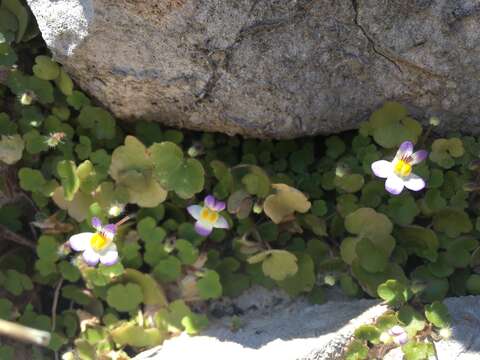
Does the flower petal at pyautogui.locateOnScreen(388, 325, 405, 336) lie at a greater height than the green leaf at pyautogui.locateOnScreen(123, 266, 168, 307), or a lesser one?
lesser

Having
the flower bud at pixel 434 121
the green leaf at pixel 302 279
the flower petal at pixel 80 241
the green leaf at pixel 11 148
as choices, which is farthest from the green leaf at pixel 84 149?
the flower bud at pixel 434 121

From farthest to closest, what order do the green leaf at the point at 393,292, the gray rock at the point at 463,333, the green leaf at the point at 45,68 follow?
the green leaf at the point at 45,68 < the green leaf at the point at 393,292 < the gray rock at the point at 463,333

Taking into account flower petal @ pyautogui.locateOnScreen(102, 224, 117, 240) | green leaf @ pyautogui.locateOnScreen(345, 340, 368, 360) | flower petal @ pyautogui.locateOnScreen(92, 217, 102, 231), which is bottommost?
green leaf @ pyautogui.locateOnScreen(345, 340, 368, 360)

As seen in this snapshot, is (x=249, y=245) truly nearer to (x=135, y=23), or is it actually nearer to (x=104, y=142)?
(x=104, y=142)

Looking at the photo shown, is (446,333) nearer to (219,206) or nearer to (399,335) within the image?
(399,335)

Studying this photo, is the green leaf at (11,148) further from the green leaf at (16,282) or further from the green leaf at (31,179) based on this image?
the green leaf at (16,282)

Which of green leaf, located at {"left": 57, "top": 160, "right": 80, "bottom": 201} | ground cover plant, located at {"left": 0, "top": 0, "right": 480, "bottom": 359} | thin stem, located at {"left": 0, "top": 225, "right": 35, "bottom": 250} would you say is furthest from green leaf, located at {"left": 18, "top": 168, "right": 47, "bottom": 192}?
thin stem, located at {"left": 0, "top": 225, "right": 35, "bottom": 250}

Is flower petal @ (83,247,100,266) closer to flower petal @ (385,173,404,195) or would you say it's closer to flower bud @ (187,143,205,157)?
flower bud @ (187,143,205,157)

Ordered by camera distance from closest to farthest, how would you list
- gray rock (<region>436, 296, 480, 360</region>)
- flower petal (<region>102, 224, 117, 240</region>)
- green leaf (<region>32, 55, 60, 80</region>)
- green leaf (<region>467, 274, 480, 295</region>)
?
gray rock (<region>436, 296, 480, 360</region>) < green leaf (<region>467, 274, 480, 295</region>) < flower petal (<region>102, 224, 117, 240</region>) < green leaf (<region>32, 55, 60, 80</region>)
